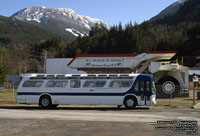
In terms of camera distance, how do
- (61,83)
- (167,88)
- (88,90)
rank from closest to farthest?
(88,90), (61,83), (167,88)

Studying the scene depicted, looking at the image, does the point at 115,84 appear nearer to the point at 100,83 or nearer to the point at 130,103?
the point at 100,83

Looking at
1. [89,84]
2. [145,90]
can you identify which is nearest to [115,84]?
[89,84]

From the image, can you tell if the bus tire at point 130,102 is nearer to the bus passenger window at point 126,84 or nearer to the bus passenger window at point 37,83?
the bus passenger window at point 126,84

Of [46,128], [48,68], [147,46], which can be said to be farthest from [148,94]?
[147,46]

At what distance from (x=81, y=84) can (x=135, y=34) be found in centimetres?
6668

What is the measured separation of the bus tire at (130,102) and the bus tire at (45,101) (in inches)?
227

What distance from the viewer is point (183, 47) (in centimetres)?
8288

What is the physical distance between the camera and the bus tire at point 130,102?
20281mm

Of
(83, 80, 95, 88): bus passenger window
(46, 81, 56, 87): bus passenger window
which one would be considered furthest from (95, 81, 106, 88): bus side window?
(46, 81, 56, 87): bus passenger window

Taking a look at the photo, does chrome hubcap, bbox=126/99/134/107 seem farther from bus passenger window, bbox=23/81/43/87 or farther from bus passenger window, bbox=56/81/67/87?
bus passenger window, bbox=23/81/43/87

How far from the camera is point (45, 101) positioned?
70.3ft

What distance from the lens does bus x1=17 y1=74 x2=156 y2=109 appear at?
20.4 meters

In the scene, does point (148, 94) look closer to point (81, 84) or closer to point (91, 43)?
point (81, 84)

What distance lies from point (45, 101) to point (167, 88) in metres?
9.98
